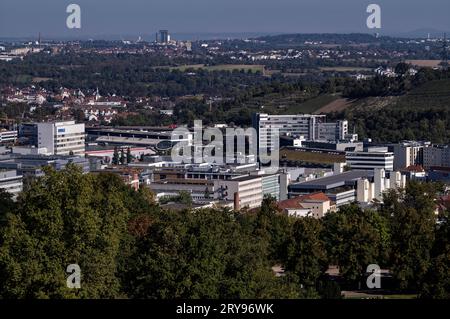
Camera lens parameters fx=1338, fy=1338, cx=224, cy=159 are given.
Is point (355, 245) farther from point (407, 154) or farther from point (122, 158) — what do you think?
point (122, 158)

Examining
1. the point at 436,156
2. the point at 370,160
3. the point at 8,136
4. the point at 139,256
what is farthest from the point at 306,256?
the point at 8,136

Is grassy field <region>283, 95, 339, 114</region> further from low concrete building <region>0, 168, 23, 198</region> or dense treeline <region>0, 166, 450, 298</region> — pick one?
dense treeline <region>0, 166, 450, 298</region>

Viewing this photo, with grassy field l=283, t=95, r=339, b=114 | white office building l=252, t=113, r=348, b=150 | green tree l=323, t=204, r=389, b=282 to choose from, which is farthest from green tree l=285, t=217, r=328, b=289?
grassy field l=283, t=95, r=339, b=114

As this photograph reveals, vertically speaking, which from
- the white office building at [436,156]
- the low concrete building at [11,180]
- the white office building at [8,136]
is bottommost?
the white office building at [8,136]

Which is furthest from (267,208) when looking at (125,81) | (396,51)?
(396,51)

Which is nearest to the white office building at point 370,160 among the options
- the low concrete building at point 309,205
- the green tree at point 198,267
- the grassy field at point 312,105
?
the low concrete building at point 309,205

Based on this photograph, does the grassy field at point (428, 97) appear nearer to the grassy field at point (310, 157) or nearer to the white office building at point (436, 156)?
the grassy field at point (310, 157)

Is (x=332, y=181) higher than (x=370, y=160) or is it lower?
higher
